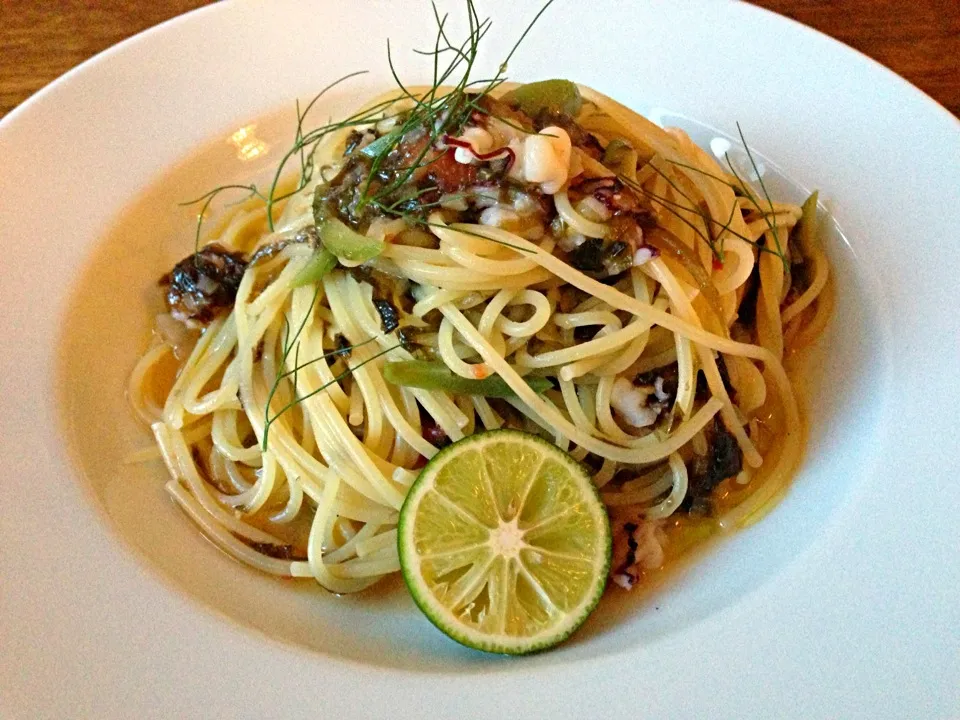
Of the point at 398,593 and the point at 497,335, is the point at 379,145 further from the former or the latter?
the point at 398,593

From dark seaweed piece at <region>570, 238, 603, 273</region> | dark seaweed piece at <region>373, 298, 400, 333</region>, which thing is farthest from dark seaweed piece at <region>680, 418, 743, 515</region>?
dark seaweed piece at <region>373, 298, 400, 333</region>

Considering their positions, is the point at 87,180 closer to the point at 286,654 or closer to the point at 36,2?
the point at 36,2

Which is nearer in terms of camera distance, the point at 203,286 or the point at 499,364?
the point at 499,364

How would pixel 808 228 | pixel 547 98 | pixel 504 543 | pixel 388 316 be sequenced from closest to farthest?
pixel 504 543 < pixel 388 316 < pixel 547 98 < pixel 808 228

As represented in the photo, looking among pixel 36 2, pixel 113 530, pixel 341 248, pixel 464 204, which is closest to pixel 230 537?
pixel 113 530

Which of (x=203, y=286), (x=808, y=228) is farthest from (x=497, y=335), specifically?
(x=808, y=228)

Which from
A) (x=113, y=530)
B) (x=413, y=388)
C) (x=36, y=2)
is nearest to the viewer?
(x=113, y=530)

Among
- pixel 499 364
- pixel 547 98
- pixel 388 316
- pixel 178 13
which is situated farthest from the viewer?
pixel 178 13
